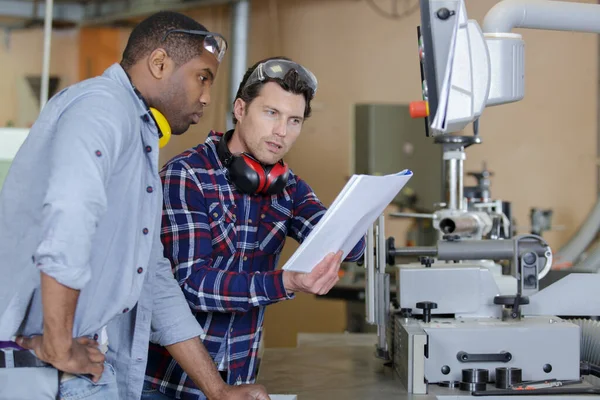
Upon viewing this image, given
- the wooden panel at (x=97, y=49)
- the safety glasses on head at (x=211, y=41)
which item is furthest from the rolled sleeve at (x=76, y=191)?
the wooden panel at (x=97, y=49)

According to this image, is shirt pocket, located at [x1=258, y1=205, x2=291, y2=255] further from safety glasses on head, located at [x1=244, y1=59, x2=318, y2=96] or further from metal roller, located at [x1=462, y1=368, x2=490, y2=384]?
metal roller, located at [x1=462, y1=368, x2=490, y2=384]

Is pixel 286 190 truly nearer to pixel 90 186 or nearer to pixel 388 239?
pixel 388 239

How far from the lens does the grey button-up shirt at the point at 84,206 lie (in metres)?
1.03

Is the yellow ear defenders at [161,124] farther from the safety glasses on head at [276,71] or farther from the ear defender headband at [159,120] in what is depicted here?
the safety glasses on head at [276,71]

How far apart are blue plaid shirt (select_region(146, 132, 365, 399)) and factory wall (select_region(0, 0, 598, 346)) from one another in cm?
276

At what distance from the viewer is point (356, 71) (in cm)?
496

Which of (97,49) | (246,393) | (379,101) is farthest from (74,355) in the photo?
(97,49)

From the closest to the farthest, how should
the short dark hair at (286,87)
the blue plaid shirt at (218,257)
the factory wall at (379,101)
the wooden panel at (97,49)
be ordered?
the blue plaid shirt at (218,257)
the short dark hair at (286,87)
the factory wall at (379,101)
the wooden panel at (97,49)

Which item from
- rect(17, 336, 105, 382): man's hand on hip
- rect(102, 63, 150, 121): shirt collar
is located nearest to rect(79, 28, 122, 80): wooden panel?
rect(102, 63, 150, 121): shirt collar

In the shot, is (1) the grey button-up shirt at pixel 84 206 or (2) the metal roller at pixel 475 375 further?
(2) the metal roller at pixel 475 375

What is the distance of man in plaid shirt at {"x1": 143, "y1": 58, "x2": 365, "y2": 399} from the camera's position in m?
1.51

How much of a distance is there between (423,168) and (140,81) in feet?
9.41

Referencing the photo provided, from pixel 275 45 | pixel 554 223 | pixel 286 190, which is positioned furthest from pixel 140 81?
pixel 275 45

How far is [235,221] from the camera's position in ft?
5.30
